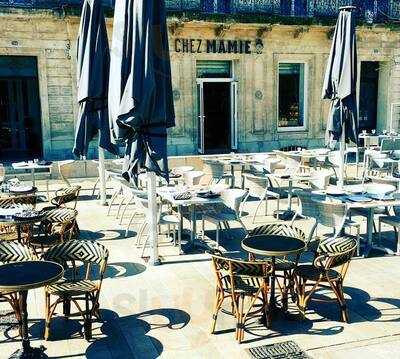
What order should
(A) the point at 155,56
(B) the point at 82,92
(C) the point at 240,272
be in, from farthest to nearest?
1. (B) the point at 82,92
2. (A) the point at 155,56
3. (C) the point at 240,272

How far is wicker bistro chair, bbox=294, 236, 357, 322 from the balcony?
41.8ft

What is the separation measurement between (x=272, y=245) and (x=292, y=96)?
47.3 feet

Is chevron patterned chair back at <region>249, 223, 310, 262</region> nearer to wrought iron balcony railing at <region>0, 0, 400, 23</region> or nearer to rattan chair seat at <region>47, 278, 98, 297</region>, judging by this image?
rattan chair seat at <region>47, 278, 98, 297</region>

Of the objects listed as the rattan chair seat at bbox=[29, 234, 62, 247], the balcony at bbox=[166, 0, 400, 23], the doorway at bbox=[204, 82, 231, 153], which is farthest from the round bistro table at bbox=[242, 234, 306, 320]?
the balcony at bbox=[166, 0, 400, 23]

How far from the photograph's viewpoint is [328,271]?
17.7ft

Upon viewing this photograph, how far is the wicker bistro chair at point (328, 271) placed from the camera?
518 cm

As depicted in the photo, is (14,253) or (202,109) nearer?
(14,253)

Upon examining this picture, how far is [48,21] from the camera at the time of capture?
49.5 ft

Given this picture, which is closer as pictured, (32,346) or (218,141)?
(32,346)

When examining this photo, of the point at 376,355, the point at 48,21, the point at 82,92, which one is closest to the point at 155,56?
the point at 82,92

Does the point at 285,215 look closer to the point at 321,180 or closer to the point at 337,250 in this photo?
the point at 321,180

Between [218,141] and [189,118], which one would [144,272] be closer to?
[189,118]

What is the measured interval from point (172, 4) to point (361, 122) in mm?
9443

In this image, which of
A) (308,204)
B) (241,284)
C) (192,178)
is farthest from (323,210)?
(192,178)
